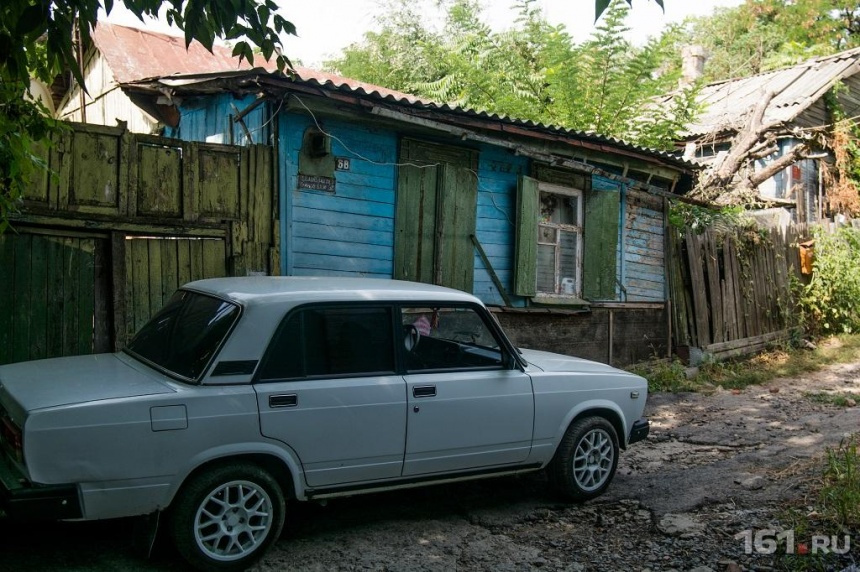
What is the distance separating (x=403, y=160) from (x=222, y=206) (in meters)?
2.26

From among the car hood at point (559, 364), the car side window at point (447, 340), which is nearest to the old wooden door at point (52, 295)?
the car side window at point (447, 340)

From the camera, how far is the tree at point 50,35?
3.21 m

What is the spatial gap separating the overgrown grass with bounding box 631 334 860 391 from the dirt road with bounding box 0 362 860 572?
10.8ft

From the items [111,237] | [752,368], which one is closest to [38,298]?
[111,237]

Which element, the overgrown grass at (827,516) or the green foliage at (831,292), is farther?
the green foliage at (831,292)

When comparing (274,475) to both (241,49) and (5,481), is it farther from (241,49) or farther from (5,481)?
(241,49)

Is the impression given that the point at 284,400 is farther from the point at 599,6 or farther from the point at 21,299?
the point at 21,299

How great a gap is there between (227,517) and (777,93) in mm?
15731

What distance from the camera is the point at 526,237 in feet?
30.1

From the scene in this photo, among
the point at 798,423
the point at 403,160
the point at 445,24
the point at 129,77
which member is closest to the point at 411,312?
the point at 403,160

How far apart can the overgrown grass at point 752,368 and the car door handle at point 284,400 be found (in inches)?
274

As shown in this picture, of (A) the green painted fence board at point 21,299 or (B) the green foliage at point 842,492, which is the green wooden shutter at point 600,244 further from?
(A) the green painted fence board at point 21,299

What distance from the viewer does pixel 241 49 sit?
3871mm

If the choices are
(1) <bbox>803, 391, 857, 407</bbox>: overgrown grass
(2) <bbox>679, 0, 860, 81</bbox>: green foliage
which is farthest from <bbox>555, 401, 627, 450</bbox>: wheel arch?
(2) <bbox>679, 0, 860, 81</bbox>: green foliage
